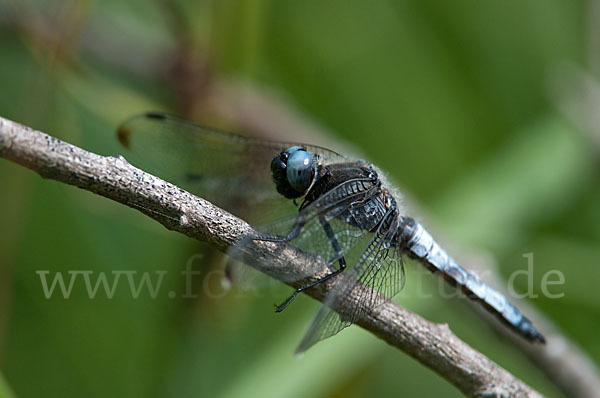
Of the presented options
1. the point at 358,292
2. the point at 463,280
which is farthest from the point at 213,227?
the point at 463,280

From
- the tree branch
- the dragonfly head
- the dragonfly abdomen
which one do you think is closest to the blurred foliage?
the dragonfly abdomen

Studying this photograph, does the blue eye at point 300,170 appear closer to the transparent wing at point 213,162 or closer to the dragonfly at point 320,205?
the dragonfly at point 320,205

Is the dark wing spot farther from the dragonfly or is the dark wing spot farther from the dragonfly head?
the dragonfly head

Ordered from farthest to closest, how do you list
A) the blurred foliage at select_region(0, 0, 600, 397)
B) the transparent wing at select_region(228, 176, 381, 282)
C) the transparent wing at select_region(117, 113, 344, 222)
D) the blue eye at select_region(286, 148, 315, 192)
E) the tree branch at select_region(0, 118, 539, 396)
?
the blurred foliage at select_region(0, 0, 600, 397) < the transparent wing at select_region(117, 113, 344, 222) < the blue eye at select_region(286, 148, 315, 192) < the transparent wing at select_region(228, 176, 381, 282) < the tree branch at select_region(0, 118, 539, 396)

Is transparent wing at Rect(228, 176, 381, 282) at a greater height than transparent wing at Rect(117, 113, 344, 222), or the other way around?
transparent wing at Rect(117, 113, 344, 222)

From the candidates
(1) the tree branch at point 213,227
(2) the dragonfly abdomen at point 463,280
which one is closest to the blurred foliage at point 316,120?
(2) the dragonfly abdomen at point 463,280

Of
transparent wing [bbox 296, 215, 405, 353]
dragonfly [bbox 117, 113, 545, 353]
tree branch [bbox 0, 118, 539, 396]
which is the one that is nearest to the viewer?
tree branch [bbox 0, 118, 539, 396]

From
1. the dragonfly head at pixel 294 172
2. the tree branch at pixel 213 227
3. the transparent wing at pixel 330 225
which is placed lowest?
the tree branch at pixel 213 227

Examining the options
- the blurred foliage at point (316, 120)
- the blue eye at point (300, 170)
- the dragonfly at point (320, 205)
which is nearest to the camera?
the dragonfly at point (320, 205)
